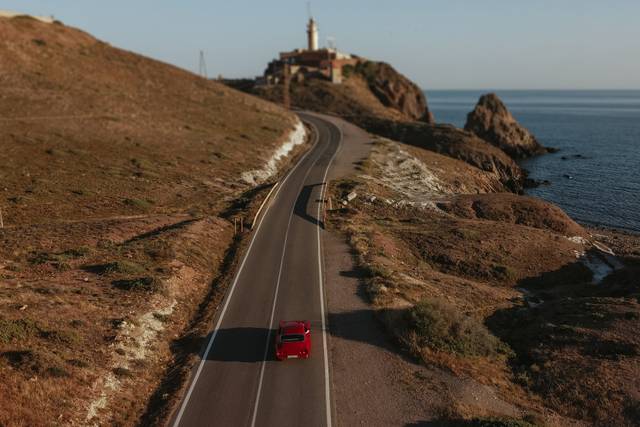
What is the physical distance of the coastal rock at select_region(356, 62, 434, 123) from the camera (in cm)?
12938

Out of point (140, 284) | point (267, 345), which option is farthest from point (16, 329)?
point (267, 345)

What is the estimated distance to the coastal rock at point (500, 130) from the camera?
103062mm

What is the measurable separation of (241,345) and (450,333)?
31.9 ft

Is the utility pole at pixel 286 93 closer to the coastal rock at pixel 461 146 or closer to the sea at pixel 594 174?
the coastal rock at pixel 461 146

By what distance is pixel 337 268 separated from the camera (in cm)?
3195

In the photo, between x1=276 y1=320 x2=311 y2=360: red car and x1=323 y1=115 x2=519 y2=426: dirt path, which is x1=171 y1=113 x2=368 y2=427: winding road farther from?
x1=323 y1=115 x2=519 y2=426: dirt path

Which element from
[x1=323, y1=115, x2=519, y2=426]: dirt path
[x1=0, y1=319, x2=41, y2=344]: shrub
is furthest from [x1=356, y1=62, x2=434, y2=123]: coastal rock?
[x1=0, y1=319, x2=41, y2=344]: shrub

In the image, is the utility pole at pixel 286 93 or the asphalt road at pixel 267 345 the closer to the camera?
the asphalt road at pixel 267 345

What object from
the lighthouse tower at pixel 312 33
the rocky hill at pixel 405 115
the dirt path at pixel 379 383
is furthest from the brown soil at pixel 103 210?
the lighthouse tower at pixel 312 33

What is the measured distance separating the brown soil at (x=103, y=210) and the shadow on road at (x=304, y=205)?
13.1 ft

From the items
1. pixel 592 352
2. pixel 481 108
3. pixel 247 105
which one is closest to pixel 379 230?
pixel 592 352

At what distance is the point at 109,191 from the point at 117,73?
5032 centimetres

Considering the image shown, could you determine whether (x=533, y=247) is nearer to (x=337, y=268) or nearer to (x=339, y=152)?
(x=337, y=268)

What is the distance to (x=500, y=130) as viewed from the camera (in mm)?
105438
